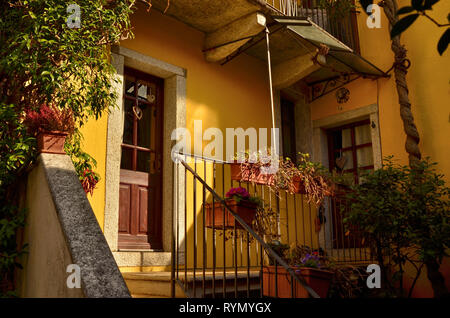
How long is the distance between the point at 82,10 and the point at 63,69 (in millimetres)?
535

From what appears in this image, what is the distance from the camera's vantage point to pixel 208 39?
638cm

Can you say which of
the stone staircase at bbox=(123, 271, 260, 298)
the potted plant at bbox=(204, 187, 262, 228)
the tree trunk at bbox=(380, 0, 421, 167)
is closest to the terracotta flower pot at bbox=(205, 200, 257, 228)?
the potted plant at bbox=(204, 187, 262, 228)

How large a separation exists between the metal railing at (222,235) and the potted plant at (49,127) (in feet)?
3.41

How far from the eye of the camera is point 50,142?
11.1ft

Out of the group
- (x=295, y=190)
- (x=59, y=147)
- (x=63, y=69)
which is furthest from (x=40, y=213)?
(x=295, y=190)

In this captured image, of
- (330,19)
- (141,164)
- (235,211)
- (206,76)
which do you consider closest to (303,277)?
(235,211)

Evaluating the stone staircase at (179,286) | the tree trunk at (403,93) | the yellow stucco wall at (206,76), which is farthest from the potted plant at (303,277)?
the tree trunk at (403,93)

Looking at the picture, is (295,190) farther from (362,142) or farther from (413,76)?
(413,76)

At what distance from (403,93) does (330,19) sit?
5.53ft

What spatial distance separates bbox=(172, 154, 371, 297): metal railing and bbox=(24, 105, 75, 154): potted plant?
1.04m

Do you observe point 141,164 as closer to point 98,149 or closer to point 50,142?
point 98,149

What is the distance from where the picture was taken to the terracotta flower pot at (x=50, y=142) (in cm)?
337

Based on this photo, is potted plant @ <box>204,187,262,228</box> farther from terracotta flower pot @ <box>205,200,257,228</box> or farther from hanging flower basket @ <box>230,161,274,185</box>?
hanging flower basket @ <box>230,161,274,185</box>

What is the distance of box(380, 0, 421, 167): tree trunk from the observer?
6465 mm
